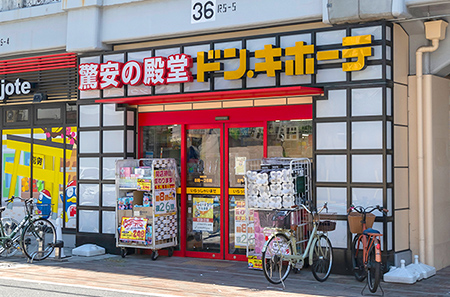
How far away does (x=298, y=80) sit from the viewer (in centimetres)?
1059

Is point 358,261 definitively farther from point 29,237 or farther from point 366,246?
point 29,237

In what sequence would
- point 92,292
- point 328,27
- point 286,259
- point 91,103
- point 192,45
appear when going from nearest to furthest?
point 92,292 → point 286,259 → point 328,27 → point 192,45 → point 91,103

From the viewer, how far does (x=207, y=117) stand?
38.8ft

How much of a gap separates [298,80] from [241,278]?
11.6 ft

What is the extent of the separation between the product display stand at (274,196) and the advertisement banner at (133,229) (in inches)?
83.1

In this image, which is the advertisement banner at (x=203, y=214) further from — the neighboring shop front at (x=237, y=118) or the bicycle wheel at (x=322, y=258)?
the bicycle wheel at (x=322, y=258)

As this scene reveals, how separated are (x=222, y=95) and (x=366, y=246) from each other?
3.88 m

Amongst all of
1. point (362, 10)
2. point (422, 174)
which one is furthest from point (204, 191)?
point (362, 10)

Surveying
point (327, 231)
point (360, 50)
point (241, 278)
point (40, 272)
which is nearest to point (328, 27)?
point (360, 50)

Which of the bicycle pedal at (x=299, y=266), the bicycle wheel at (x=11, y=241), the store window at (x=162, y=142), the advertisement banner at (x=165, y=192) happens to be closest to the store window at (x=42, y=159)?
the bicycle wheel at (x=11, y=241)

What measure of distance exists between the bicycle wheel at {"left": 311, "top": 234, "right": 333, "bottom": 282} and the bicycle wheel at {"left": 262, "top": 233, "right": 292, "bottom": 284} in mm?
401

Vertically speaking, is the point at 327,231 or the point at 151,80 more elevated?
the point at 151,80

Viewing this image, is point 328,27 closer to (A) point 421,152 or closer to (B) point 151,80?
(A) point 421,152

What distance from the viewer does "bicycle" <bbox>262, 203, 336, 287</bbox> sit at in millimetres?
9312
